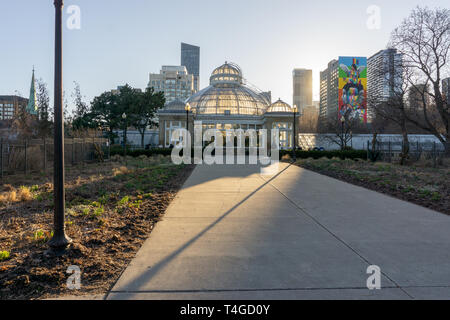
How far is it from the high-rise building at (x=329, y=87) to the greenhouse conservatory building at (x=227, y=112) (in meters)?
82.2

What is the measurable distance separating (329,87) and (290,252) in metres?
150

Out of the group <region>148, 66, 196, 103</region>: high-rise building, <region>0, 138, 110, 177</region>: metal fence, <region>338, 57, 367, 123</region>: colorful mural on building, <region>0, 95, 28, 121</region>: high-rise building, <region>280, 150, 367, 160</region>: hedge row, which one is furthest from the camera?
<region>148, 66, 196, 103</region>: high-rise building

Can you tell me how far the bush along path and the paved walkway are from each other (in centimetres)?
33

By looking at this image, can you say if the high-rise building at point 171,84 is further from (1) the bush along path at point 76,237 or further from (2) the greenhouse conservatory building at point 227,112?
(1) the bush along path at point 76,237

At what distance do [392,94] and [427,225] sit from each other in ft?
86.9

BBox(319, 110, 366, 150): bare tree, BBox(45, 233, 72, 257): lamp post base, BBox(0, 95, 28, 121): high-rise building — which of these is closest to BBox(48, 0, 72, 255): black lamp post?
BBox(45, 233, 72, 257): lamp post base

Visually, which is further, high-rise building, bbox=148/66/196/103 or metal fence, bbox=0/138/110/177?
high-rise building, bbox=148/66/196/103

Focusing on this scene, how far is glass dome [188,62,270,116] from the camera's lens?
46906 millimetres

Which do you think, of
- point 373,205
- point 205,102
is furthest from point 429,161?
point 205,102

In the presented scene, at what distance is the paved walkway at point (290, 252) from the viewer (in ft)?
10.9

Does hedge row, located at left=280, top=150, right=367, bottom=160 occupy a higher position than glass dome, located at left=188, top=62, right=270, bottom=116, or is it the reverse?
glass dome, located at left=188, top=62, right=270, bottom=116

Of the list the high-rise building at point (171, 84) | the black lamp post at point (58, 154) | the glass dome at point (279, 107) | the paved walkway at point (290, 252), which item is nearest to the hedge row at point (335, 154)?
the glass dome at point (279, 107)

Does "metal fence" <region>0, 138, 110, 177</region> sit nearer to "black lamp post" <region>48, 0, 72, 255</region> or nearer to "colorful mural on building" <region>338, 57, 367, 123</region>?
"black lamp post" <region>48, 0, 72, 255</region>

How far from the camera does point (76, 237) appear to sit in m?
5.18
